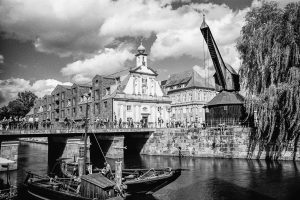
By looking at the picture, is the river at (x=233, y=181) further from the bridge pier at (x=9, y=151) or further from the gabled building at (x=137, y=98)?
the gabled building at (x=137, y=98)

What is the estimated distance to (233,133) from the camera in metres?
34.6

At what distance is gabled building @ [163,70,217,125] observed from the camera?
6819cm

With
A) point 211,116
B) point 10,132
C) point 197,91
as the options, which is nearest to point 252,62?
point 211,116

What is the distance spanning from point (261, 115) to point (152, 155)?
1881 centimetres

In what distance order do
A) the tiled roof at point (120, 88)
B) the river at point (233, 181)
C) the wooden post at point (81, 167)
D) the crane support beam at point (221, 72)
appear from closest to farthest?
the river at point (233, 181) → the wooden post at point (81, 167) → the crane support beam at point (221, 72) → the tiled roof at point (120, 88)

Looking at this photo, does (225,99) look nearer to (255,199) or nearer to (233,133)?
(233,133)

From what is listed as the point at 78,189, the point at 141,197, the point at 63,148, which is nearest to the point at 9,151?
the point at 63,148

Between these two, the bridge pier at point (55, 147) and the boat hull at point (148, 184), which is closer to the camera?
the boat hull at point (148, 184)

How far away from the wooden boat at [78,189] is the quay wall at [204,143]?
2110 cm

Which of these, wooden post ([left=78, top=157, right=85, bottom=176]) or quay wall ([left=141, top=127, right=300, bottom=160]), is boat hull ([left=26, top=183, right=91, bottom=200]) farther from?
quay wall ([left=141, top=127, right=300, bottom=160])

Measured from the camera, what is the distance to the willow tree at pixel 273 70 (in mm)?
25953

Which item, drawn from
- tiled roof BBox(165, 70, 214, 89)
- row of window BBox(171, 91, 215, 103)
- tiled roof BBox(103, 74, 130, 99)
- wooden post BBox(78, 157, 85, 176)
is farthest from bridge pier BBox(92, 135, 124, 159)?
tiled roof BBox(165, 70, 214, 89)

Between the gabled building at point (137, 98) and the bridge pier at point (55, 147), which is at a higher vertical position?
the gabled building at point (137, 98)

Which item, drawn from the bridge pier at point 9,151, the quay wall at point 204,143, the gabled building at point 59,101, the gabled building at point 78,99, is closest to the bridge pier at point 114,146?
the quay wall at point 204,143
